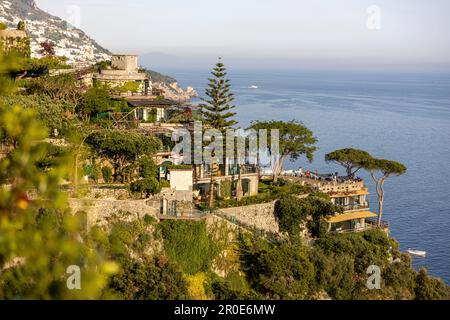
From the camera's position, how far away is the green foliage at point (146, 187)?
Result: 79.6ft

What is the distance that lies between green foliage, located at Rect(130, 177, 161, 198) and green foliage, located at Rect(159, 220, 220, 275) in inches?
62.2

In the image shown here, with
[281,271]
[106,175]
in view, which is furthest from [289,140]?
[281,271]

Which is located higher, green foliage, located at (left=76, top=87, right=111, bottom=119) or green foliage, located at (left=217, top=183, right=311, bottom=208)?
green foliage, located at (left=76, top=87, right=111, bottom=119)

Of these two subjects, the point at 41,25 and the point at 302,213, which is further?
the point at 41,25

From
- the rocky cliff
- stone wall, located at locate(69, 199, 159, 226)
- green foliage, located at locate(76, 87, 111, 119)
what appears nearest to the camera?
stone wall, located at locate(69, 199, 159, 226)

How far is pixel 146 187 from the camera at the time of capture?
24.2m

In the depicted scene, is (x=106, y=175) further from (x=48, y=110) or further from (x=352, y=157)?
(x=352, y=157)

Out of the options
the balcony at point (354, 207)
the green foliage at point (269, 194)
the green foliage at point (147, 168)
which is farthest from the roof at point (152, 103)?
the balcony at point (354, 207)

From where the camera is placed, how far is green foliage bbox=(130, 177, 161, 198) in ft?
79.6

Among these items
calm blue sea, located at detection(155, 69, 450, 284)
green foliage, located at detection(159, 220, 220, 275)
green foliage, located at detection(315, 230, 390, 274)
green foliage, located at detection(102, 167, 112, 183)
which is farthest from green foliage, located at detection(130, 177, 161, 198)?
calm blue sea, located at detection(155, 69, 450, 284)

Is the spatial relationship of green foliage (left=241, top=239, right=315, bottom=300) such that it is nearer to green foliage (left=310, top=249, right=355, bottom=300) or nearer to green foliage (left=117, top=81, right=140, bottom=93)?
green foliage (left=310, top=249, right=355, bottom=300)

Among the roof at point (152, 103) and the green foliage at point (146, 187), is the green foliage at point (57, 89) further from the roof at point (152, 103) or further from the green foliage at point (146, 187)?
the green foliage at point (146, 187)

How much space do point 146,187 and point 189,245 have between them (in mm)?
2957

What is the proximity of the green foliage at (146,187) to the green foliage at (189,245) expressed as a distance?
1.58m
